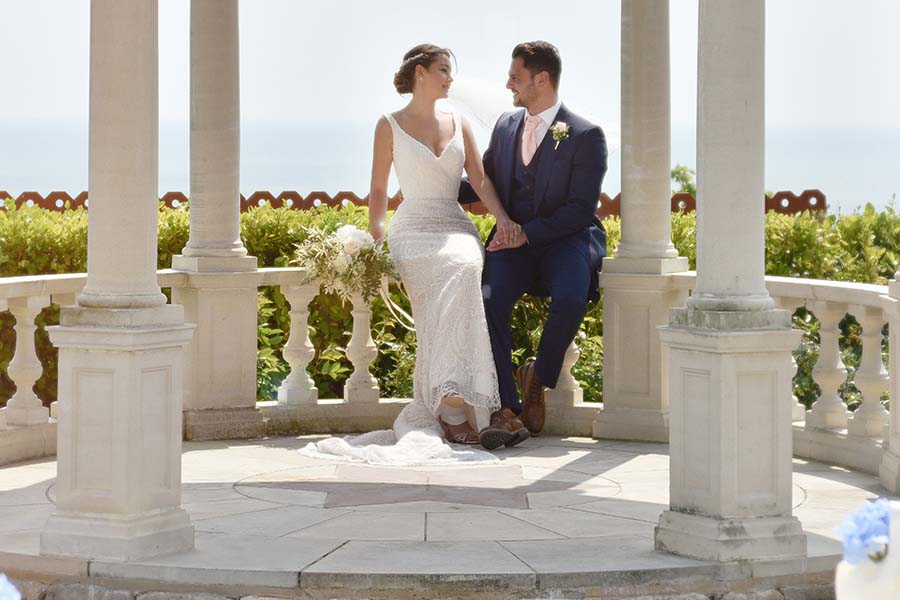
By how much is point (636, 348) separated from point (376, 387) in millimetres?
1605

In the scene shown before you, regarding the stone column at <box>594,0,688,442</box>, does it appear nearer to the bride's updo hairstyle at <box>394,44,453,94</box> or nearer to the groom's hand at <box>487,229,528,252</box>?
the groom's hand at <box>487,229,528,252</box>

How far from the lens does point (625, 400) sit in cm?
884

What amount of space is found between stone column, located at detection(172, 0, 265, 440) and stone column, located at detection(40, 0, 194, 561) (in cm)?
279

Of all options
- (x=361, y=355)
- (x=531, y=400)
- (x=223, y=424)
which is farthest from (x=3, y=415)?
(x=531, y=400)

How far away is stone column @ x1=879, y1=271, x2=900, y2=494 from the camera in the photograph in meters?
7.24

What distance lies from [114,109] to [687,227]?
6247mm

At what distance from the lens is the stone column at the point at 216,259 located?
876 cm

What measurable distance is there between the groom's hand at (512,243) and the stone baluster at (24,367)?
2511 millimetres

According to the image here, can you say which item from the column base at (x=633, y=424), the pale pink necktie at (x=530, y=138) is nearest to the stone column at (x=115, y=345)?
the pale pink necktie at (x=530, y=138)

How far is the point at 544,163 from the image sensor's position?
8773 mm

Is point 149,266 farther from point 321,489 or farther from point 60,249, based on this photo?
point 60,249

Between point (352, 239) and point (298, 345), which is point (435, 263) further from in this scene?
point (298, 345)

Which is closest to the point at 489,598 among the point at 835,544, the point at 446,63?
the point at 835,544

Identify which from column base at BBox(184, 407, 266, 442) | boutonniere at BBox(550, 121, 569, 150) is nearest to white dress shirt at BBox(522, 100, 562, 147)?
boutonniere at BBox(550, 121, 569, 150)
